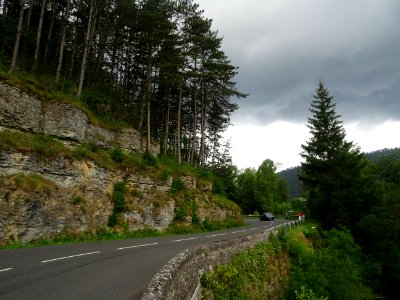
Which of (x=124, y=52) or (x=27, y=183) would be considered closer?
(x=27, y=183)

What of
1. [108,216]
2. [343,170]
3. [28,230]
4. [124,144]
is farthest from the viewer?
[343,170]

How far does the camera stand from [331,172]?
35312 mm

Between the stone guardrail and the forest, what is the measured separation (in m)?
20.2

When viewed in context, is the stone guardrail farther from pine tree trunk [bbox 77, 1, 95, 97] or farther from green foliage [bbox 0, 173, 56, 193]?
pine tree trunk [bbox 77, 1, 95, 97]

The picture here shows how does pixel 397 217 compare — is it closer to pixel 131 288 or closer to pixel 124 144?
pixel 124 144

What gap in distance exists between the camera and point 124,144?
31.4 meters

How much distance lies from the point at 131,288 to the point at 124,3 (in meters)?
32.5

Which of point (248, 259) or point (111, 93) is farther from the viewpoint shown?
point (111, 93)

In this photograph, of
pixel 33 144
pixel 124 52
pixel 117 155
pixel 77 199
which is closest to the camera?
pixel 33 144

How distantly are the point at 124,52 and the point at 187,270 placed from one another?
39.5 metres

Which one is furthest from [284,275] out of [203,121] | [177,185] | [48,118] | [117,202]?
[203,121]

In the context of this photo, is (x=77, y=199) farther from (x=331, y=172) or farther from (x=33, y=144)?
(x=331, y=172)

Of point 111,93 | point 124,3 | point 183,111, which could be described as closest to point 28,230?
point 111,93

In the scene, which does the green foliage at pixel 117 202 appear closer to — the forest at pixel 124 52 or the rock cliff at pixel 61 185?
the rock cliff at pixel 61 185
